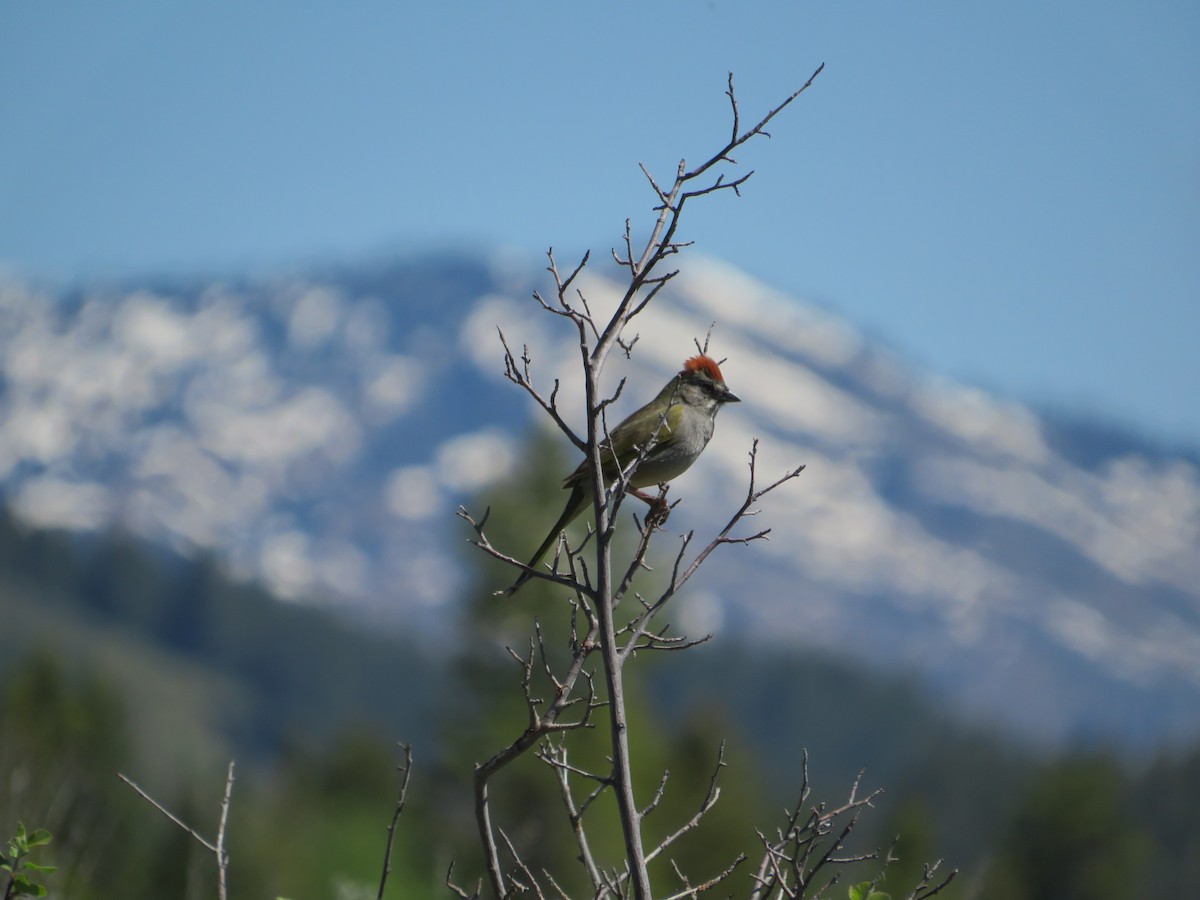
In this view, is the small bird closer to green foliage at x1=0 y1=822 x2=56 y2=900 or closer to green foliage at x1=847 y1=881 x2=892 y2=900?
green foliage at x1=847 y1=881 x2=892 y2=900

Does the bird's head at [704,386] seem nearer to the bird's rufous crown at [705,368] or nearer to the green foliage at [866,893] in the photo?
the bird's rufous crown at [705,368]

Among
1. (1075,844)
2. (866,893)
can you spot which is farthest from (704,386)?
(1075,844)

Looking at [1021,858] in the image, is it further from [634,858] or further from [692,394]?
[634,858]

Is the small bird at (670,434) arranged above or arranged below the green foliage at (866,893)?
above

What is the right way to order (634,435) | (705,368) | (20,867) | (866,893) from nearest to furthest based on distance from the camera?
(20,867) → (866,893) → (634,435) → (705,368)

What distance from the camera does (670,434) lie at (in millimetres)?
9359

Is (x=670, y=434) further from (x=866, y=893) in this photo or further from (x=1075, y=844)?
(x=1075, y=844)

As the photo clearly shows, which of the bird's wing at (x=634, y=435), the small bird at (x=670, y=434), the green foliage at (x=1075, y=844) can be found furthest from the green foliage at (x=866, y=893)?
the green foliage at (x=1075, y=844)

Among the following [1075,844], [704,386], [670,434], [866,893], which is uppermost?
[1075,844]

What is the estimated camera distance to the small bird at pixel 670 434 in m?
9.03

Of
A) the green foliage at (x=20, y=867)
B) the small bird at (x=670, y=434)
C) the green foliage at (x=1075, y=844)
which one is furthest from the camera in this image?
the green foliage at (x=1075, y=844)

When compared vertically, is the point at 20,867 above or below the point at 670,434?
below

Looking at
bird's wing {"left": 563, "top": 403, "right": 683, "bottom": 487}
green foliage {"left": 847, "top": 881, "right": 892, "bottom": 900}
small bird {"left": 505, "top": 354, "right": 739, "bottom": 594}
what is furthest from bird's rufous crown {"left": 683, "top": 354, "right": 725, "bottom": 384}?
green foliage {"left": 847, "top": 881, "right": 892, "bottom": 900}

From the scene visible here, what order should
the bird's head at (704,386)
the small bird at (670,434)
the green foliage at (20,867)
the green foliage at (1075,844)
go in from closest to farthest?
→ 1. the green foliage at (20,867)
2. the small bird at (670,434)
3. the bird's head at (704,386)
4. the green foliage at (1075,844)
